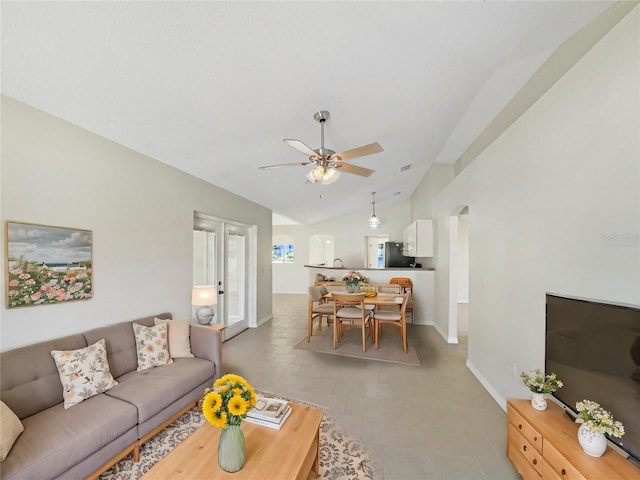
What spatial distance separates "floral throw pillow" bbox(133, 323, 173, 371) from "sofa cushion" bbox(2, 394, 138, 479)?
492mm

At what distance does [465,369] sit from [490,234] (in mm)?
1857

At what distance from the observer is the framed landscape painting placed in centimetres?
193

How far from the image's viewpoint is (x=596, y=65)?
1.58m

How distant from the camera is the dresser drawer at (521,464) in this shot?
5.30ft

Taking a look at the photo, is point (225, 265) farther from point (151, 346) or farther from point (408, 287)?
point (408, 287)

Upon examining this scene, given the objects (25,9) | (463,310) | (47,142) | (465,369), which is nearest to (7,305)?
(47,142)

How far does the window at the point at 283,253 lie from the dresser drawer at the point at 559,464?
8.72 metres

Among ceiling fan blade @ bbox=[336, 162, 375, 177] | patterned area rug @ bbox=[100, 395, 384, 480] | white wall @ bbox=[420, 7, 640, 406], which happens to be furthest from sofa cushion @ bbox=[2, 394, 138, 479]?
white wall @ bbox=[420, 7, 640, 406]

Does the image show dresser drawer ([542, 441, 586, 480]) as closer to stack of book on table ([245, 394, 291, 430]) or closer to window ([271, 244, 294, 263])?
stack of book on table ([245, 394, 291, 430])

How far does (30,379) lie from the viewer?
1.87m

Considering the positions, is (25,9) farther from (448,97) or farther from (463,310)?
(463,310)

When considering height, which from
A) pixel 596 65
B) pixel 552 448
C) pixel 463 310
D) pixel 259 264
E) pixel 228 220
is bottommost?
pixel 463 310

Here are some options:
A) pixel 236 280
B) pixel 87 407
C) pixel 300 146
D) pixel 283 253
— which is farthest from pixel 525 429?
pixel 283 253

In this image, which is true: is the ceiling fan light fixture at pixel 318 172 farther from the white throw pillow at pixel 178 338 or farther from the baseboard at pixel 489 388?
the baseboard at pixel 489 388
